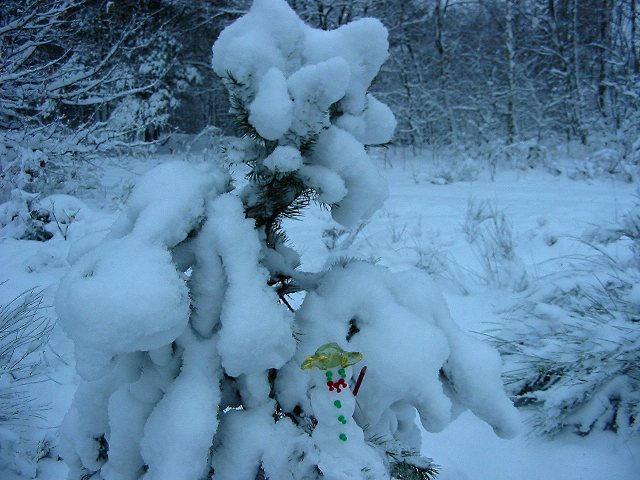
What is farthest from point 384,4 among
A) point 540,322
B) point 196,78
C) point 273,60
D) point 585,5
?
point 273,60

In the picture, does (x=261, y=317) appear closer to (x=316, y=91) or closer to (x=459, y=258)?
(x=316, y=91)

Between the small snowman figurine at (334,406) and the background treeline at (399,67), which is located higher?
the small snowman figurine at (334,406)

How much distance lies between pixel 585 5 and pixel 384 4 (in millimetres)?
5283

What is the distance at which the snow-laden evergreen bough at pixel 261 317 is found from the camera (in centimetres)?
87

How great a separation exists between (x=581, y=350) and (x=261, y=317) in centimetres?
182

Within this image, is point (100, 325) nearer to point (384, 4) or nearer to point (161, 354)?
point (161, 354)

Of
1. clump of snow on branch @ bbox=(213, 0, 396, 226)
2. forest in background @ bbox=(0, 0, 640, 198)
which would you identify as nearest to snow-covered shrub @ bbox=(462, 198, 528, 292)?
clump of snow on branch @ bbox=(213, 0, 396, 226)

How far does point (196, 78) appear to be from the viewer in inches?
591

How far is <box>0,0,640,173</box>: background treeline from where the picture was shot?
5930mm

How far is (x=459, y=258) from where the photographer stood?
3.96 meters

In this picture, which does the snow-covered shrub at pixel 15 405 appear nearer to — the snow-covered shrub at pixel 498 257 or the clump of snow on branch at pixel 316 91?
the clump of snow on branch at pixel 316 91

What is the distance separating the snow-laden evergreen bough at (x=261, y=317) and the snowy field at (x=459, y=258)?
204 millimetres

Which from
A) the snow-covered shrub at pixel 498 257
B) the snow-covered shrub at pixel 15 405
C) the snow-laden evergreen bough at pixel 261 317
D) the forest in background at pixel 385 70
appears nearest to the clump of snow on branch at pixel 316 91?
the snow-laden evergreen bough at pixel 261 317

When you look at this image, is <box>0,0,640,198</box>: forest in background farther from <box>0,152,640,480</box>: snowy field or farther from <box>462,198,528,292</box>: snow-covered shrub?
<box>462,198,528,292</box>: snow-covered shrub
